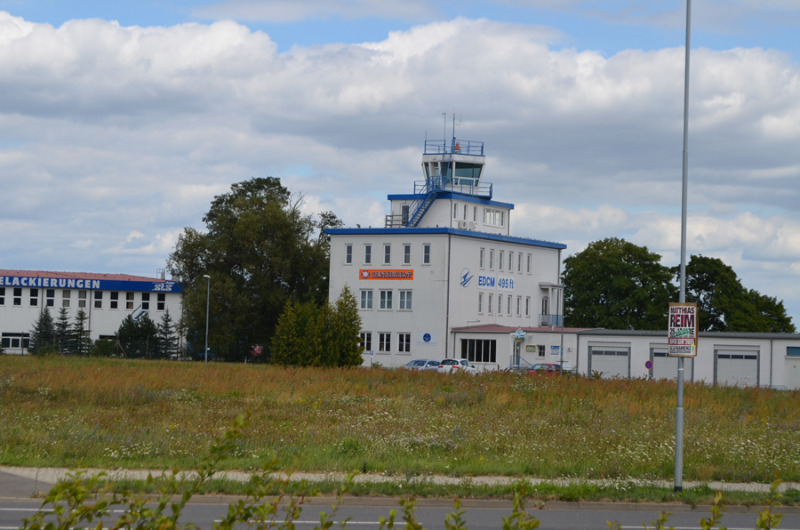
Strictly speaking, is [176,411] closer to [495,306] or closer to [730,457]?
[730,457]

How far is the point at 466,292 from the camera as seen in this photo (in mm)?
74438

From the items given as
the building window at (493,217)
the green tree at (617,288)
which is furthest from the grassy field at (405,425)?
the green tree at (617,288)

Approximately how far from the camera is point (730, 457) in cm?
1927

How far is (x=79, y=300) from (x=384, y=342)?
35.8 metres

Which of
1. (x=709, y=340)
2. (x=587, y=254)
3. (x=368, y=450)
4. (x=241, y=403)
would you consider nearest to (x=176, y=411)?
(x=241, y=403)

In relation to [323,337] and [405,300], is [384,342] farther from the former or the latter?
[323,337]

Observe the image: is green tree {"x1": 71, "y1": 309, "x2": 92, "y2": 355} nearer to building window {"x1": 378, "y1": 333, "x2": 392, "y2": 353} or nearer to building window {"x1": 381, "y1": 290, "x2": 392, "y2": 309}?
building window {"x1": 378, "y1": 333, "x2": 392, "y2": 353}

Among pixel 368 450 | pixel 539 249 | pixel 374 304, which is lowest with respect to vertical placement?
pixel 368 450

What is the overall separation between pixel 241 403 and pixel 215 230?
207ft

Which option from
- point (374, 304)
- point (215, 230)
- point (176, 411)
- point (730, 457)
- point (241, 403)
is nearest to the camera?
point (730, 457)

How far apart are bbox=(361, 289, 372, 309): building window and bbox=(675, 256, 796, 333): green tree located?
102ft

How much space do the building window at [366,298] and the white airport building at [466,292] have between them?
0.11m

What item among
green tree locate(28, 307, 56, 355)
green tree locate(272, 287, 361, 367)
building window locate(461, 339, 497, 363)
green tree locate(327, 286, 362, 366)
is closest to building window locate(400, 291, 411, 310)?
building window locate(461, 339, 497, 363)

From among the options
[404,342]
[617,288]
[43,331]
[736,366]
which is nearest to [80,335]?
[43,331]
